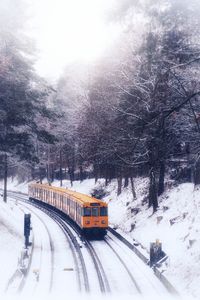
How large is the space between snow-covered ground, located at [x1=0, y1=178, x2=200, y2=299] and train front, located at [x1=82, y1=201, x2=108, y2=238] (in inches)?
74.1

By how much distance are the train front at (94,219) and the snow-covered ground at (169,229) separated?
1.88m

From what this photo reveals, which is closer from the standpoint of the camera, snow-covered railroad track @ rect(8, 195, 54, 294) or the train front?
snow-covered railroad track @ rect(8, 195, 54, 294)

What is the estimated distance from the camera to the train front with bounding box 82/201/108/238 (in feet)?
92.4

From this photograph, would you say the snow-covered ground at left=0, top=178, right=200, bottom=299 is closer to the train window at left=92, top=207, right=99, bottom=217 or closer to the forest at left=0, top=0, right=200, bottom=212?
the forest at left=0, top=0, right=200, bottom=212

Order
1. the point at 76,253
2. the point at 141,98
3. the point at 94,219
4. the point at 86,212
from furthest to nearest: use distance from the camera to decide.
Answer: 1. the point at 86,212
2. the point at 94,219
3. the point at 141,98
4. the point at 76,253

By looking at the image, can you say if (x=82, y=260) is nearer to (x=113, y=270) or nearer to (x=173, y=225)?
(x=113, y=270)

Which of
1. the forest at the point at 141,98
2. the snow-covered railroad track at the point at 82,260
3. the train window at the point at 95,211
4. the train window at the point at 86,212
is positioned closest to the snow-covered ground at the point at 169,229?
the forest at the point at 141,98

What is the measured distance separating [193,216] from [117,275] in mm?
5319

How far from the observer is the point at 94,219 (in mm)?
28328

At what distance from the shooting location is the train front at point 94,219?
92.4 ft

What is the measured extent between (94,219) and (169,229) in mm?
6851

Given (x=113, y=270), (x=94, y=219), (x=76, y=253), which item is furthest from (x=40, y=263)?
(x=94, y=219)

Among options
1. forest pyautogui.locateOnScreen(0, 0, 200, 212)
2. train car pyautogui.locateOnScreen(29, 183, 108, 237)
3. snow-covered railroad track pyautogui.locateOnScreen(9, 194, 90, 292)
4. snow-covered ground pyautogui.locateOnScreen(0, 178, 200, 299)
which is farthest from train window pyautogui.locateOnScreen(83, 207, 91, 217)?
forest pyautogui.locateOnScreen(0, 0, 200, 212)

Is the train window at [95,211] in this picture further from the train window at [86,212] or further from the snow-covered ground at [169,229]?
the snow-covered ground at [169,229]
